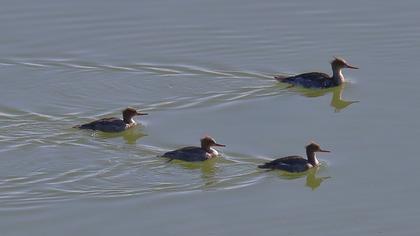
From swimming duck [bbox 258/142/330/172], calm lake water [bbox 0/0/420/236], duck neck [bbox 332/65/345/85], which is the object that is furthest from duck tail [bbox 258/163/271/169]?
duck neck [bbox 332/65/345/85]

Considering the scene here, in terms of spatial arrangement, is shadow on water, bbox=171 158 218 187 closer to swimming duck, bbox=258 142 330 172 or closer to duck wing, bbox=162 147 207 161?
duck wing, bbox=162 147 207 161

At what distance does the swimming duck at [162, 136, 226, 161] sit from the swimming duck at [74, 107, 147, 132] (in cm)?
137

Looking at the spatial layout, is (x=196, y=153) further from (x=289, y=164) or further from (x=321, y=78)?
(x=321, y=78)

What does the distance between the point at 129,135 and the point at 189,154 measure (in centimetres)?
167

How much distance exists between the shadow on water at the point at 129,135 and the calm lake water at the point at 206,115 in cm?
2

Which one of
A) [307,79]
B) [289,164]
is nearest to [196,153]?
[289,164]

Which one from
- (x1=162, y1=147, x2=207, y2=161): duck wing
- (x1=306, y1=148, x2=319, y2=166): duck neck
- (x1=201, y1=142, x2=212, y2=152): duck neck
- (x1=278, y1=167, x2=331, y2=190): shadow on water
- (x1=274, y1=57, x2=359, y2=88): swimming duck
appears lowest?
(x1=278, y1=167, x2=331, y2=190): shadow on water

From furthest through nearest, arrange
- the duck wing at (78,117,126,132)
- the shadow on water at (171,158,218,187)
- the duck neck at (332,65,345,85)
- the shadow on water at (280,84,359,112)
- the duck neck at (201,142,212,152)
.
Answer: the duck neck at (332,65,345,85)
the shadow on water at (280,84,359,112)
the duck wing at (78,117,126,132)
the duck neck at (201,142,212,152)
the shadow on water at (171,158,218,187)

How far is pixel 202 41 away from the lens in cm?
2277

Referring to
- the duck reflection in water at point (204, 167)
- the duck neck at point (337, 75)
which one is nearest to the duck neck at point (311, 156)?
the duck reflection in water at point (204, 167)

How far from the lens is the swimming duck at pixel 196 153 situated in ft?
59.8

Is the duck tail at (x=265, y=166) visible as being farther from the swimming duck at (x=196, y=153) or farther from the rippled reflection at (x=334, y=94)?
the rippled reflection at (x=334, y=94)

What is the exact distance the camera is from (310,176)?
18266mm

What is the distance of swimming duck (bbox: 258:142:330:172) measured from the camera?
17922 mm
